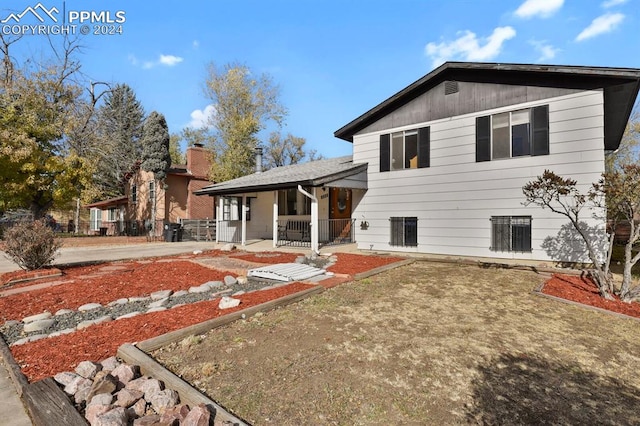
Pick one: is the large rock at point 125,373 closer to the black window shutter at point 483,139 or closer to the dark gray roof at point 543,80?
the black window shutter at point 483,139

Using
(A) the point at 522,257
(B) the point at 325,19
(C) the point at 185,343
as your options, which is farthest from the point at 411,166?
(C) the point at 185,343

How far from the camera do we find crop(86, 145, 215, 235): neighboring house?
72.6ft

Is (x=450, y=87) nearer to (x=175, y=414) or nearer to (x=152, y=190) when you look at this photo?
(x=175, y=414)

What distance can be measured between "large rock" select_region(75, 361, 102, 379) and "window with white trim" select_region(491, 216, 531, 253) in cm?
941

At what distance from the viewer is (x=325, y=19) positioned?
38.9ft

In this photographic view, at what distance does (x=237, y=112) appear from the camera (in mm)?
25406

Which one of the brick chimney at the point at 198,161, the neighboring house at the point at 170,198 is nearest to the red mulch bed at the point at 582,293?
the neighboring house at the point at 170,198

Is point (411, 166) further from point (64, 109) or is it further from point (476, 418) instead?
point (64, 109)

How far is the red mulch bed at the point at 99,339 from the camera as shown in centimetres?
312

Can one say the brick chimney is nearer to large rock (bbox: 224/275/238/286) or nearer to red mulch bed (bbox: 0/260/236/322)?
red mulch bed (bbox: 0/260/236/322)

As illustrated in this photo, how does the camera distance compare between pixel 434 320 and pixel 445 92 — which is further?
pixel 445 92

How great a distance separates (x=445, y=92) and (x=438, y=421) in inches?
390

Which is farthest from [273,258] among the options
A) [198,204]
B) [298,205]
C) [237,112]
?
[237,112]

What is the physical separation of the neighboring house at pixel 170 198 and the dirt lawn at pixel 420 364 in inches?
775
